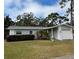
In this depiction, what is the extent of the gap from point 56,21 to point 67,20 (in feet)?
0.37

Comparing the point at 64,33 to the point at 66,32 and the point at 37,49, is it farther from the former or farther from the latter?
the point at 37,49

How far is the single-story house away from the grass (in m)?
0.06

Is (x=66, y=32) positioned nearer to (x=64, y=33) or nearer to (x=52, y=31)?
(x=64, y=33)

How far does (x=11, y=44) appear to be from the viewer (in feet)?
4.41

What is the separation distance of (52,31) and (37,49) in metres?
0.21

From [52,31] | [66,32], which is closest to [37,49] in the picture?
[52,31]

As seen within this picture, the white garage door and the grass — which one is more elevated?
the white garage door

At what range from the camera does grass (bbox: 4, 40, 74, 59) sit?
1325 millimetres

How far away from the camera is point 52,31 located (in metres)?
1.41

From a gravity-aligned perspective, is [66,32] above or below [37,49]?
above

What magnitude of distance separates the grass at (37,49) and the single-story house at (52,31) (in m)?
0.06
